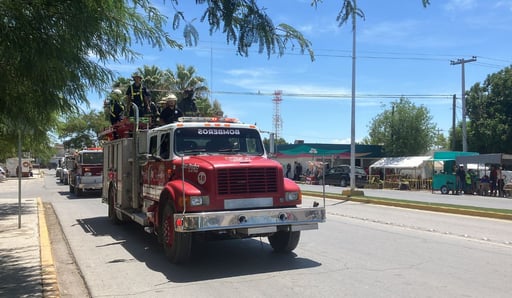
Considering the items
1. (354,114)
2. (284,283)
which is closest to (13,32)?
(284,283)

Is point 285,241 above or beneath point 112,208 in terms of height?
beneath

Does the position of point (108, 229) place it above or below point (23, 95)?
below

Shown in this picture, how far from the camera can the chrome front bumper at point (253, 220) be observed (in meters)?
7.28

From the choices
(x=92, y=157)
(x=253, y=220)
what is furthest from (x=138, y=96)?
(x=92, y=157)

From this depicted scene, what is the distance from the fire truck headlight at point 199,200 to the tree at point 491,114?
41277mm

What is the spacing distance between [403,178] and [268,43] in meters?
35.2

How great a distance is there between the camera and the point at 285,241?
29.2 feet

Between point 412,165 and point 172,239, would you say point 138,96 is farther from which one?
point 412,165

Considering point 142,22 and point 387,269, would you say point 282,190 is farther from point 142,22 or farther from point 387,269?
point 142,22

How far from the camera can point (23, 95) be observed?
6418mm

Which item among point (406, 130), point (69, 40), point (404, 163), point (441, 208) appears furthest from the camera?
point (406, 130)

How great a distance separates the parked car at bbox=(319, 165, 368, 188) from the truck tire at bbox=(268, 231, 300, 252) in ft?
101

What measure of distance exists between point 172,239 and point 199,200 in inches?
36.3

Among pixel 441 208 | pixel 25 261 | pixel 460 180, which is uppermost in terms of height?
pixel 460 180
